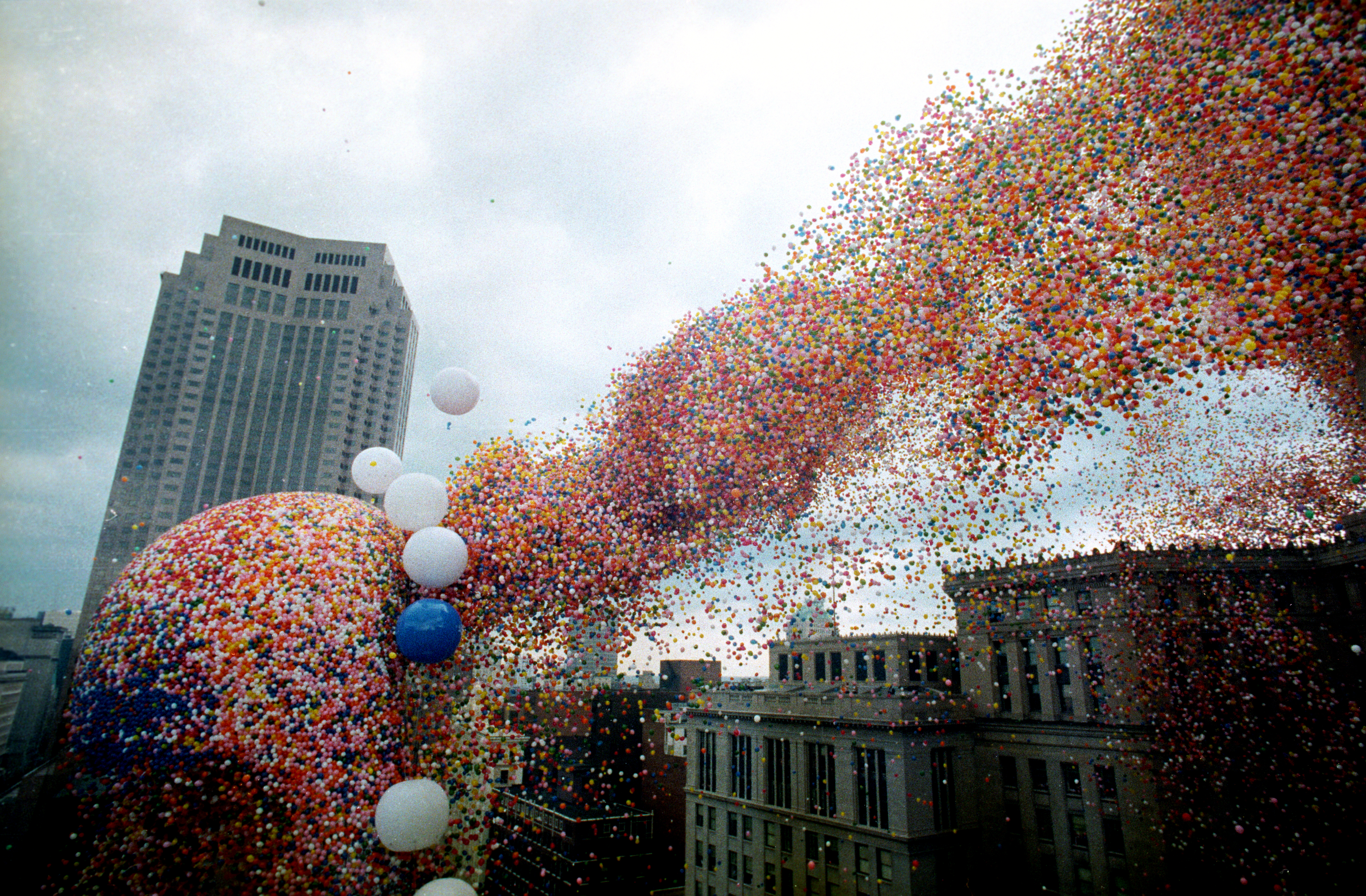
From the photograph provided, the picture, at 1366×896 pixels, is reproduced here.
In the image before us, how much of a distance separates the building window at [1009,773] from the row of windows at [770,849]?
2833 millimetres

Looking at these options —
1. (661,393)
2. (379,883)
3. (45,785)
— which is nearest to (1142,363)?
(661,393)

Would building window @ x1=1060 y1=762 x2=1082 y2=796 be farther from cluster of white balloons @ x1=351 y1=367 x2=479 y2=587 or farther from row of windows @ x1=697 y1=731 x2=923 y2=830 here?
cluster of white balloons @ x1=351 y1=367 x2=479 y2=587

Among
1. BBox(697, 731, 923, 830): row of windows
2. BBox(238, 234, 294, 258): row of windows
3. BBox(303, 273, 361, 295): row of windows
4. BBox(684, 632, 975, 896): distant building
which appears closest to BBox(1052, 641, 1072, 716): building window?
BBox(684, 632, 975, 896): distant building

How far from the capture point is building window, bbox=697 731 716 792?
14.4 metres

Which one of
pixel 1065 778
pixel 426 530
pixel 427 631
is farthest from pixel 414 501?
pixel 1065 778

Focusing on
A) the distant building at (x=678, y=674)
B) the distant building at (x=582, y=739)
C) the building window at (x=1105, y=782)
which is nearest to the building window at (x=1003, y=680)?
the building window at (x=1105, y=782)

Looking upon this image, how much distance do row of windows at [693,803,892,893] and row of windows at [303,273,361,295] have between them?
747 inches

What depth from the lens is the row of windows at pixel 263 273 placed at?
1703cm

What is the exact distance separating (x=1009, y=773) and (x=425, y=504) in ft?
43.6

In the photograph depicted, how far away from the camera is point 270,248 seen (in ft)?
61.7

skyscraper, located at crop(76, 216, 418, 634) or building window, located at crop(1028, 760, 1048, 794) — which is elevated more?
skyscraper, located at crop(76, 216, 418, 634)

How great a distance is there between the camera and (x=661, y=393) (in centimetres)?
560

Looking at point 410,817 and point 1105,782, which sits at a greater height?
point 410,817

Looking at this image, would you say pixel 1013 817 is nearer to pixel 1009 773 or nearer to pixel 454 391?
pixel 1009 773
